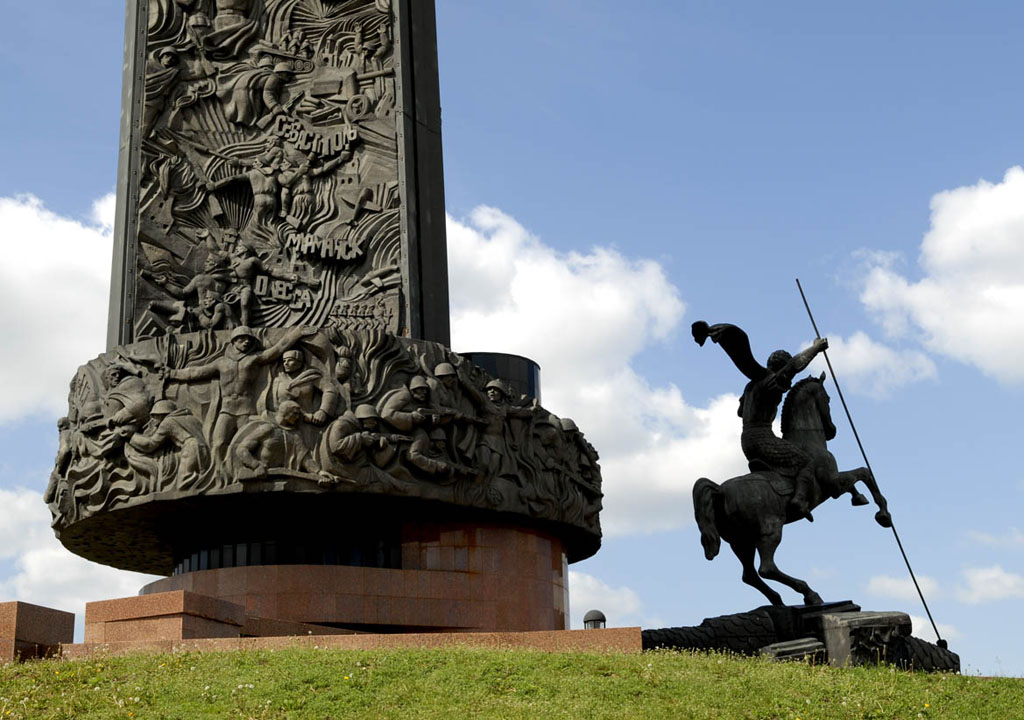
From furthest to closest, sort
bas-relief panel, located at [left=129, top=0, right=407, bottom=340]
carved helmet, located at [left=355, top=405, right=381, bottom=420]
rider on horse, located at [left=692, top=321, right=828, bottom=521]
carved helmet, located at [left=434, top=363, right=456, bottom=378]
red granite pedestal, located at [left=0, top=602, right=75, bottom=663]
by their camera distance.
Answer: bas-relief panel, located at [left=129, top=0, right=407, bottom=340]
carved helmet, located at [left=434, top=363, right=456, bottom=378]
carved helmet, located at [left=355, top=405, right=381, bottom=420]
rider on horse, located at [left=692, top=321, right=828, bottom=521]
red granite pedestal, located at [left=0, top=602, right=75, bottom=663]

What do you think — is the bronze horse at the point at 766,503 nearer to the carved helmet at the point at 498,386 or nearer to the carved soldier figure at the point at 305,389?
the carved helmet at the point at 498,386

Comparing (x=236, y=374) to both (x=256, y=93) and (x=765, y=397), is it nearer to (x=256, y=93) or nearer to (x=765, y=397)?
(x=256, y=93)

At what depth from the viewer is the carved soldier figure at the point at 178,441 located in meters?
21.7

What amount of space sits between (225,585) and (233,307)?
228 inches

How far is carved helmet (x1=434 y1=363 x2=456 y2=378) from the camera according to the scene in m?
22.9

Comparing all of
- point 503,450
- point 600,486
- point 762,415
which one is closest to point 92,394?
point 503,450

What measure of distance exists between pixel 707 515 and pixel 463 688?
7297 mm

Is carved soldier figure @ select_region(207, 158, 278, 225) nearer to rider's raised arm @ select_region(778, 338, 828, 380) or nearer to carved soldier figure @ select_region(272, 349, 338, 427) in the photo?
carved soldier figure @ select_region(272, 349, 338, 427)

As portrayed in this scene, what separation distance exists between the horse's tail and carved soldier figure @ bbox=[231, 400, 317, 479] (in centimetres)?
660

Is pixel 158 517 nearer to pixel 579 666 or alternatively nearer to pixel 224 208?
pixel 224 208

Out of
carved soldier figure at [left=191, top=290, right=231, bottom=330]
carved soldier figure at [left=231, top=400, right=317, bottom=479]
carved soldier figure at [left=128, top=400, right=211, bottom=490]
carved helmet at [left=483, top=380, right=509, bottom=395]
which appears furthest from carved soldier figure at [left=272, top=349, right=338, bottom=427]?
carved soldier figure at [left=191, top=290, right=231, bottom=330]

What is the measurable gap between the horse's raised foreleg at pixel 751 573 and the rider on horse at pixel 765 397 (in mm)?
1138

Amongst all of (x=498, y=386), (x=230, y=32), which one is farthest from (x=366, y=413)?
(x=230, y=32)

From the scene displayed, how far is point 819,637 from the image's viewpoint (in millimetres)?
18000
